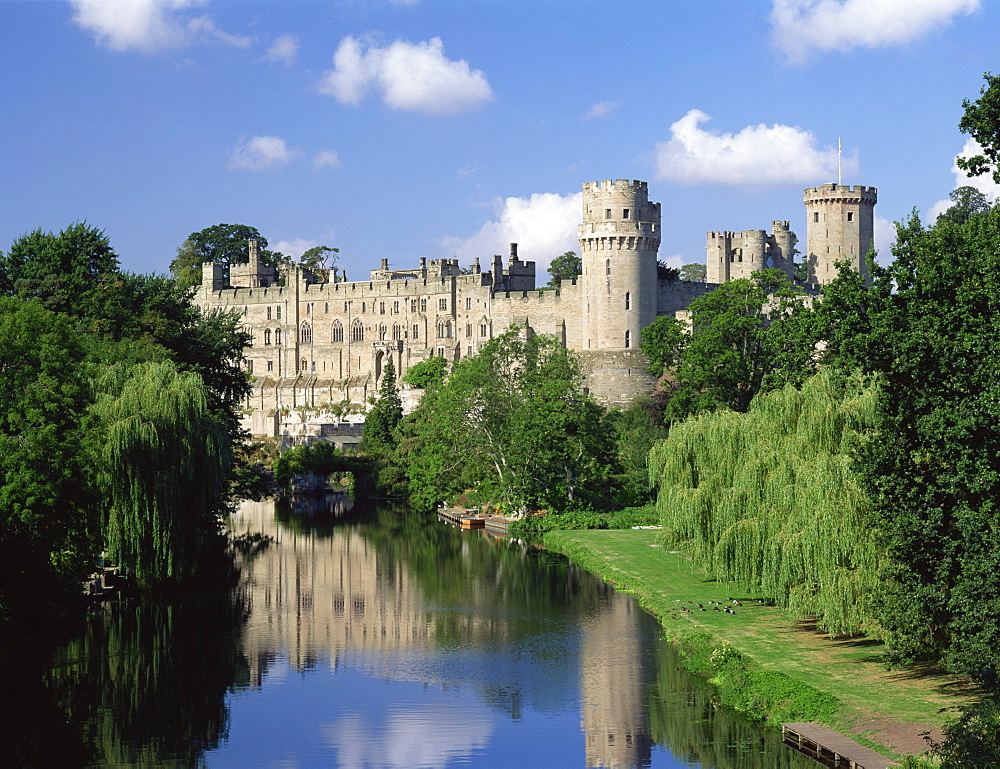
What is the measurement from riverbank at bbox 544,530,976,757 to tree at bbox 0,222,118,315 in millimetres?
21007

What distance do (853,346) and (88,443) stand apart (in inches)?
670

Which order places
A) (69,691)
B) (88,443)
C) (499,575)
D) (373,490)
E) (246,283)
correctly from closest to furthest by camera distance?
(69,691)
(88,443)
(499,575)
(373,490)
(246,283)

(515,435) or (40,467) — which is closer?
(40,467)

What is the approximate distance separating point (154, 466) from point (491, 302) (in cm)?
5557

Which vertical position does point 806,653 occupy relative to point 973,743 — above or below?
below

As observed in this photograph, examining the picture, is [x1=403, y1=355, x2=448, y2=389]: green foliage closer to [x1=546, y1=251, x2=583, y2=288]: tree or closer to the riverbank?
[x1=546, y1=251, x2=583, y2=288]: tree

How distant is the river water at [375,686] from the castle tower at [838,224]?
4869 cm

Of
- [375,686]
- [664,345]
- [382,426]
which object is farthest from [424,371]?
[375,686]

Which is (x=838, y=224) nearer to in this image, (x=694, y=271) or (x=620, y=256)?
(x=620, y=256)

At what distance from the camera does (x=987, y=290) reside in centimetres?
1812

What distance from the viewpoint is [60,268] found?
47.4 m

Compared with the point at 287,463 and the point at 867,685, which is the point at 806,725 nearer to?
the point at 867,685

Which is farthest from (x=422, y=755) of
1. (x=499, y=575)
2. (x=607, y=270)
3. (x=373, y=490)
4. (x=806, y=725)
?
(x=607, y=270)

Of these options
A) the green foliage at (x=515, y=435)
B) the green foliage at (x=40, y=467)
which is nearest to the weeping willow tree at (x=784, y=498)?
the green foliage at (x=40, y=467)
